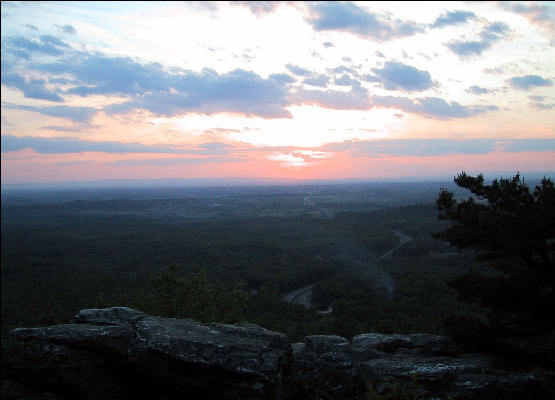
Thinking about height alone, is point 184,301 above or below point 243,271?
above

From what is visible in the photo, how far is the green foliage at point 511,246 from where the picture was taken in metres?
8.91

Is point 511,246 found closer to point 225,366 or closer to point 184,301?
point 225,366

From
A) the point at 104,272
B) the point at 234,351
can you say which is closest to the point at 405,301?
the point at 234,351

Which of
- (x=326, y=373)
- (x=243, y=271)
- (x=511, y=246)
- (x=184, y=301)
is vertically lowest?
(x=243, y=271)

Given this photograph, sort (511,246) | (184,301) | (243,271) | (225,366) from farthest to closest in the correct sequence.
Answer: (243,271) < (184,301) < (225,366) < (511,246)

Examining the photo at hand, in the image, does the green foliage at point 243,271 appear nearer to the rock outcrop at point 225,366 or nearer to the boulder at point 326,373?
the rock outcrop at point 225,366

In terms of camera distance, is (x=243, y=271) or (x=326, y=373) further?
(x=243, y=271)

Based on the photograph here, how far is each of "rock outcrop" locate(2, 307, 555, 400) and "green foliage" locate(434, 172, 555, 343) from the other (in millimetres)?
1277

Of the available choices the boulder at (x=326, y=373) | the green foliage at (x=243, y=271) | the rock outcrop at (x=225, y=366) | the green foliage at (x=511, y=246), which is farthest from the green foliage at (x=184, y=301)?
the green foliage at (x=511, y=246)

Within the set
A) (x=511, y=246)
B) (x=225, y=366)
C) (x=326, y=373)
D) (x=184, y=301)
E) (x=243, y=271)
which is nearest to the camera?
(x=511, y=246)

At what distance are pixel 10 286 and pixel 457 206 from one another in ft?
206

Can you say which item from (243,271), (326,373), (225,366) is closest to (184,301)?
(225,366)

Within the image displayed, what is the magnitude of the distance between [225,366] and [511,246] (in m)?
7.87

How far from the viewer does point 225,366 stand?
9.06 m
